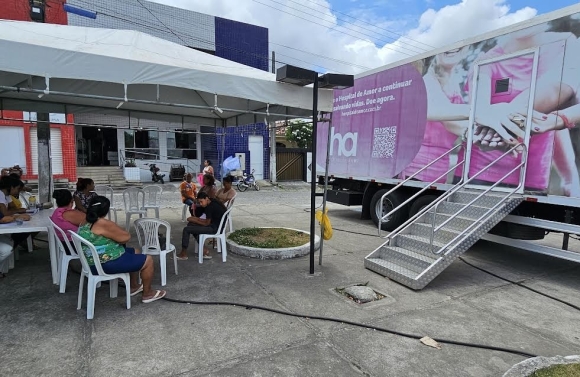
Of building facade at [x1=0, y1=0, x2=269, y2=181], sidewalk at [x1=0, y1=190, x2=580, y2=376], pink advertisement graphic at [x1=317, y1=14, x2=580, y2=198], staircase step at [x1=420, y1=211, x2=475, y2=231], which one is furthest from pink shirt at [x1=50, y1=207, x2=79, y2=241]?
building facade at [x1=0, y1=0, x2=269, y2=181]

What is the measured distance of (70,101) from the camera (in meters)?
6.55

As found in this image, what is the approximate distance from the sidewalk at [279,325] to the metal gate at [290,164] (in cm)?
1539

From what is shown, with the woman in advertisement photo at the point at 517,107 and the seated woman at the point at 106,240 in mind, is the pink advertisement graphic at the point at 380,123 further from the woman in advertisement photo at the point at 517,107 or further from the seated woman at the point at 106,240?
the seated woman at the point at 106,240

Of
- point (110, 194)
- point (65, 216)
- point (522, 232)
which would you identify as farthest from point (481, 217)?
point (110, 194)

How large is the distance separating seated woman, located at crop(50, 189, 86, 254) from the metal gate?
16.5 metres

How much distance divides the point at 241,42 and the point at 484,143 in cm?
1683

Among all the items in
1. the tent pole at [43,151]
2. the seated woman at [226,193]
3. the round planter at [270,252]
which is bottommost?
the round planter at [270,252]

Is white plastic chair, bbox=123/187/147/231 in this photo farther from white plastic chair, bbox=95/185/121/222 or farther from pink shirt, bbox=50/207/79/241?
pink shirt, bbox=50/207/79/241

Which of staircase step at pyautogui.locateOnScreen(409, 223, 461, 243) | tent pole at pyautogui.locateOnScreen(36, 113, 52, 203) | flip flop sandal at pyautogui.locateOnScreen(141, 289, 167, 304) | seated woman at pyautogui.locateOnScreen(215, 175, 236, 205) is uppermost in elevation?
tent pole at pyautogui.locateOnScreen(36, 113, 52, 203)

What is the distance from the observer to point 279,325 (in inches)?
129

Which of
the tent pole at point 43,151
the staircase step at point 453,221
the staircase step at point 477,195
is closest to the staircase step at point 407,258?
the staircase step at point 453,221

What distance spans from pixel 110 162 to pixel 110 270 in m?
16.2

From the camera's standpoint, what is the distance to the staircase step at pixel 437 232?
15.8 ft

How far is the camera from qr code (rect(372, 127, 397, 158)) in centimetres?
717
